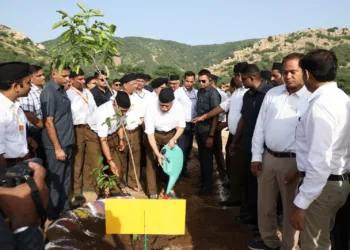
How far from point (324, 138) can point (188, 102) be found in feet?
12.8

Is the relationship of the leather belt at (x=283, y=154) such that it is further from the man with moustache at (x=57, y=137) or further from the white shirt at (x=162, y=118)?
the man with moustache at (x=57, y=137)

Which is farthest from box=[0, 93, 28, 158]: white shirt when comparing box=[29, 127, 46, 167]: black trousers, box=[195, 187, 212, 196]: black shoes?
box=[195, 187, 212, 196]: black shoes

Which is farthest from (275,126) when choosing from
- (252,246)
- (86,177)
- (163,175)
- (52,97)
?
(86,177)

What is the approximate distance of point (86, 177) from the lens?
496 centimetres

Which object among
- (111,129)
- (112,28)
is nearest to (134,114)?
(111,129)

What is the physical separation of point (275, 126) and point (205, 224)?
5.66 feet

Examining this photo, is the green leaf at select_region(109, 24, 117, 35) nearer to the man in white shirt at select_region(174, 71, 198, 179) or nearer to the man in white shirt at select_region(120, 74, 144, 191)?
the man in white shirt at select_region(120, 74, 144, 191)

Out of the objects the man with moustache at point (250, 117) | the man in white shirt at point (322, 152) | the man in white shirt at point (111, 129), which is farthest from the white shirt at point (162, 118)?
the man in white shirt at point (322, 152)

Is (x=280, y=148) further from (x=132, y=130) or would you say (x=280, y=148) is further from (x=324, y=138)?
(x=132, y=130)

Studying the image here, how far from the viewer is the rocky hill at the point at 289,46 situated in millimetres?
38219

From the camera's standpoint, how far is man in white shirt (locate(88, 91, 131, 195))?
3945 mm

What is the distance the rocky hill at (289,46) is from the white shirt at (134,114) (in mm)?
32443

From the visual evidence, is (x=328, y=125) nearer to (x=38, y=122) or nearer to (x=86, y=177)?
(x=38, y=122)

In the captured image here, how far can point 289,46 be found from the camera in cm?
4338
